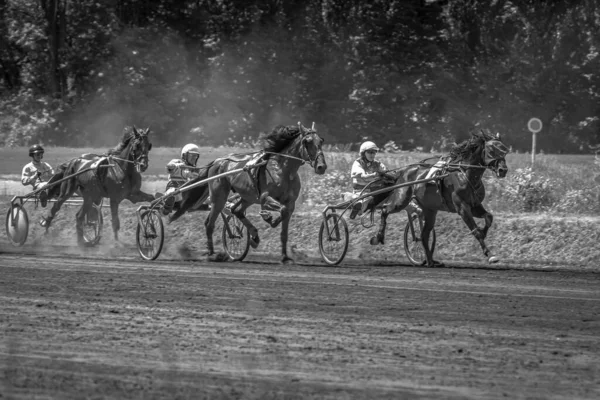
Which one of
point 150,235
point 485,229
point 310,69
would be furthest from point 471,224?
point 310,69

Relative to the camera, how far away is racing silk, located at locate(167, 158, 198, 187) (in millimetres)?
18734

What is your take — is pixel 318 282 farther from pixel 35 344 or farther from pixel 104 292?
pixel 35 344

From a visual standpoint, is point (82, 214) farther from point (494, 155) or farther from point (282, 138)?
point (494, 155)

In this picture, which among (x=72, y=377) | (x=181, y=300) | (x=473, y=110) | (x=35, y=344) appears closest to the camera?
(x=72, y=377)

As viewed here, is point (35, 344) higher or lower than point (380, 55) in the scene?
lower

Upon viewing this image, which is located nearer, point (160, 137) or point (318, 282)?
point (318, 282)

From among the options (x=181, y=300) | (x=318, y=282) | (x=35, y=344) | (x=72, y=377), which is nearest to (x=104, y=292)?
(x=181, y=300)

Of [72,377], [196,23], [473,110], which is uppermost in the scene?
[196,23]

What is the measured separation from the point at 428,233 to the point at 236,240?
104 inches

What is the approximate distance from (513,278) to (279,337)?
18.1 ft

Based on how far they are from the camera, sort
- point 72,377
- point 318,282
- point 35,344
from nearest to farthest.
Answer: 1. point 72,377
2. point 35,344
3. point 318,282

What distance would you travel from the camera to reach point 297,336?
925 cm

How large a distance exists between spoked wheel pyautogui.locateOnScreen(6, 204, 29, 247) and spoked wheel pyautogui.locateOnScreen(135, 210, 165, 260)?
3.73 meters

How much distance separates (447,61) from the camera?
36.1 m
